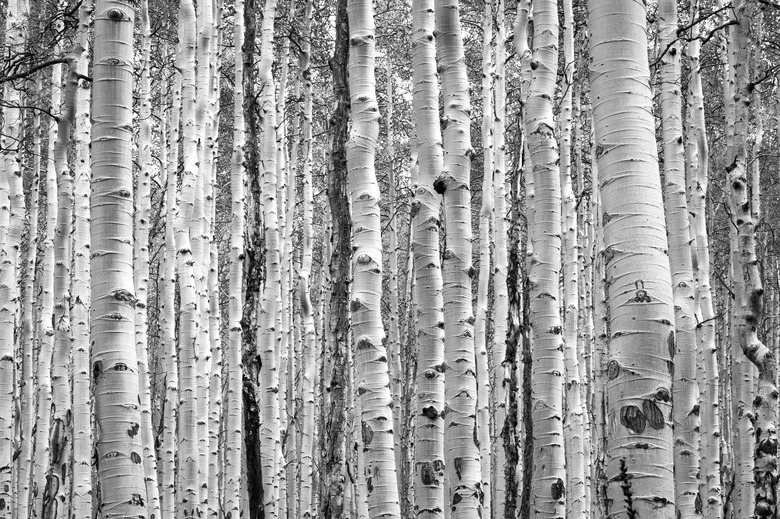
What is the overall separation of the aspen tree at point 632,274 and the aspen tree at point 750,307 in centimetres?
322

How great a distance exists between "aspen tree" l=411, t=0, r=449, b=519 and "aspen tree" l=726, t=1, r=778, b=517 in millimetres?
2380

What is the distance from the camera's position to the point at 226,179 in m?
18.9

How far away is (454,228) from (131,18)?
2.11 meters

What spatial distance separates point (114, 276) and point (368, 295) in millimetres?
1298

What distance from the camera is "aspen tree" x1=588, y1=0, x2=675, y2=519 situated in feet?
7.87

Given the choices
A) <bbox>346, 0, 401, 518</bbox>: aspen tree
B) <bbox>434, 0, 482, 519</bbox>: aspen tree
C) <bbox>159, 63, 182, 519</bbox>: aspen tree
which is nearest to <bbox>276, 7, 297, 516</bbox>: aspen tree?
<bbox>159, 63, 182, 519</bbox>: aspen tree

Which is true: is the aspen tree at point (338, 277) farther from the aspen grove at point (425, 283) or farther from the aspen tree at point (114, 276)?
the aspen tree at point (114, 276)

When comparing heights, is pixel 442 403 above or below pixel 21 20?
below

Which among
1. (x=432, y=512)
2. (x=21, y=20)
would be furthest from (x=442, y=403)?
(x=21, y=20)

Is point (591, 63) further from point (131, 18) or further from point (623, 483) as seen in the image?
point (131, 18)

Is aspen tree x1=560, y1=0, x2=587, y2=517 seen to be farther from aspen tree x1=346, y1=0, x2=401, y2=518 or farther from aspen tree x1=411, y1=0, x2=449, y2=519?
aspen tree x1=346, y1=0, x2=401, y2=518

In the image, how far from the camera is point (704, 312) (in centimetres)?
736

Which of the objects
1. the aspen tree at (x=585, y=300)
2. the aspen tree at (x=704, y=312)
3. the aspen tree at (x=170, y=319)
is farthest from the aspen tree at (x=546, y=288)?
the aspen tree at (x=585, y=300)

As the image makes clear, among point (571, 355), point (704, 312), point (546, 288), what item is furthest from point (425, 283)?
point (571, 355)
